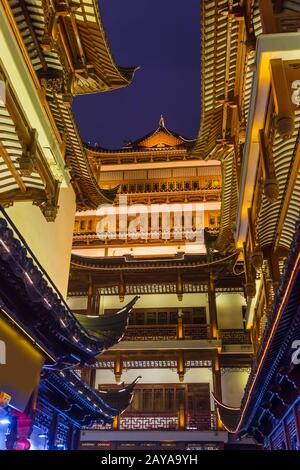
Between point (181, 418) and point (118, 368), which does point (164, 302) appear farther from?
point (181, 418)

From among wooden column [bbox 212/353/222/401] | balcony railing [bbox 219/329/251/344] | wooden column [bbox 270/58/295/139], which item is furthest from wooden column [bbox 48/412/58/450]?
balcony railing [bbox 219/329/251/344]

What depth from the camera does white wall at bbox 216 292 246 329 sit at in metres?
27.1

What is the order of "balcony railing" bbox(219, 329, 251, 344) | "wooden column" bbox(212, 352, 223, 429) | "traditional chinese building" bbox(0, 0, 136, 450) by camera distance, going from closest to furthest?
"traditional chinese building" bbox(0, 0, 136, 450), "wooden column" bbox(212, 352, 223, 429), "balcony railing" bbox(219, 329, 251, 344)

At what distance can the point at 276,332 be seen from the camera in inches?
354

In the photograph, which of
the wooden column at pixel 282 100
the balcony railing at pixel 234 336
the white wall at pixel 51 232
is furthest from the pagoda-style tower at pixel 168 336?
the wooden column at pixel 282 100

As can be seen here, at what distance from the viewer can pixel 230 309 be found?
27.4m

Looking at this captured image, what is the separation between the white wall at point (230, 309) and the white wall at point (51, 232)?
13953 millimetres

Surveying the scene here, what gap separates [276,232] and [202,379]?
14.6m

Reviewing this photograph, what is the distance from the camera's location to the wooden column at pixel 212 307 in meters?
25.5

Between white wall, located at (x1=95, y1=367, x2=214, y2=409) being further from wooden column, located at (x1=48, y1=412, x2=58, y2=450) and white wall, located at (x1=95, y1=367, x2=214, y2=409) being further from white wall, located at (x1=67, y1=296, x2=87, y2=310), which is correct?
wooden column, located at (x1=48, y1=412, x2=58, y2=450)

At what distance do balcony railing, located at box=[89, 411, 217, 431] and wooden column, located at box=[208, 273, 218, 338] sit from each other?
4.24 metres

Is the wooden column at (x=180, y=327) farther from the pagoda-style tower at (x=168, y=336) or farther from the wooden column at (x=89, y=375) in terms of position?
the wooden column at (x=89, y=375)

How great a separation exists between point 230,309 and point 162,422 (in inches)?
299

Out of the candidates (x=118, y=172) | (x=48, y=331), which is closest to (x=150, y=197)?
(x=118, y=172)
